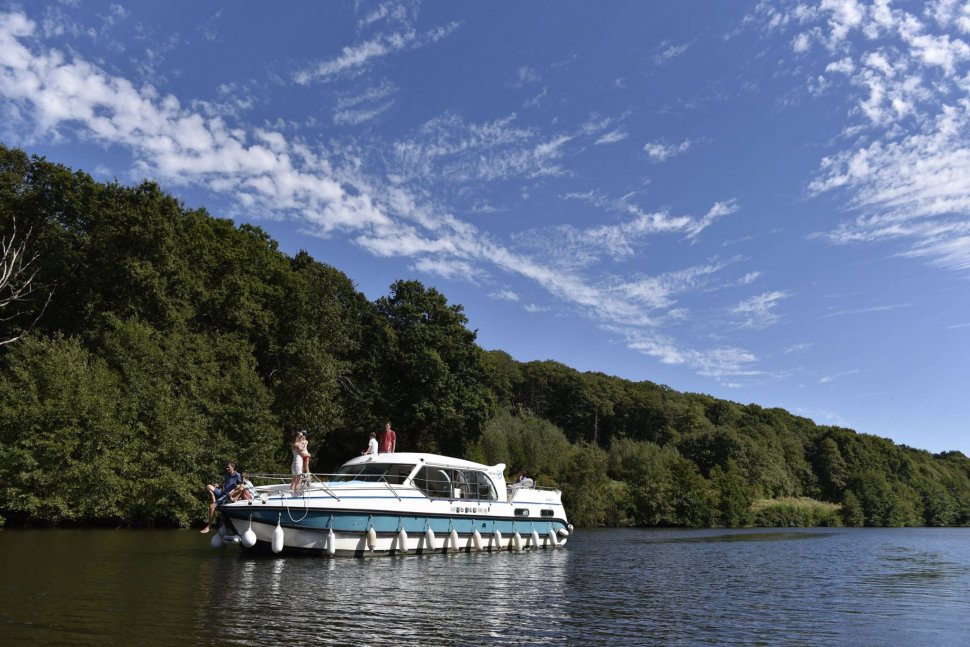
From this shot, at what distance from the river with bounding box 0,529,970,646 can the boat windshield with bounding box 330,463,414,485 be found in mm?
2802

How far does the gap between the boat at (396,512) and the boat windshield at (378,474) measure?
0.11 feet

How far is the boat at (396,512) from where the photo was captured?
797 inches

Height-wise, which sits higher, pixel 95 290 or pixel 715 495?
pixel 95 290

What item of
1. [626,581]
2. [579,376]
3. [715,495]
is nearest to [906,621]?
[626,581]

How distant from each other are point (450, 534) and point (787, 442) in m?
103

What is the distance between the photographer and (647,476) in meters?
63.8

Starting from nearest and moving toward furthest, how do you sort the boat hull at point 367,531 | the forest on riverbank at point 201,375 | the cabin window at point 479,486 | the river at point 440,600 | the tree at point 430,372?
the river at point 440,600, the boat hull at point 367,531, the cabin window at point 479,486, the forest on riverbank at point 201,375, the tree at point 430,372

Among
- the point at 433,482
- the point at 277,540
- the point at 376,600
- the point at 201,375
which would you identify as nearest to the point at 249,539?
the point at 277,540

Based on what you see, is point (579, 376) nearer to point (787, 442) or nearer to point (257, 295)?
point (787, 442)

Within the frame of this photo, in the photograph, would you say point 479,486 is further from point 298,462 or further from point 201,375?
point 201,375

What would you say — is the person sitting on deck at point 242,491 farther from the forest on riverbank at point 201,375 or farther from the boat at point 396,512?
the forest on riverbank at point 201,375

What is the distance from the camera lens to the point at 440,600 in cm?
1412

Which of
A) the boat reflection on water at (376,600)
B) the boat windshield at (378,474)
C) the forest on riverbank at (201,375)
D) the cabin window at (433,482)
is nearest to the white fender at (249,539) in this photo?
the boat reflection on water at (376,600)

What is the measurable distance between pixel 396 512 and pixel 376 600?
9.09 meters
